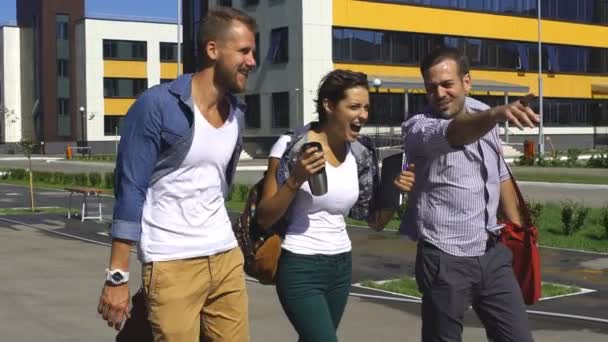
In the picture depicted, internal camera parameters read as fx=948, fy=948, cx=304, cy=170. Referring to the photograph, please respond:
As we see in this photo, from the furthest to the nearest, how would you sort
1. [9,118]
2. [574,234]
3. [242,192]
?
[9,118] → [242,192] → [574,234]

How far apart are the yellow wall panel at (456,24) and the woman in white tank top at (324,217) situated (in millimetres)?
47070

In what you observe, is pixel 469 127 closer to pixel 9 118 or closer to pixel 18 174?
pixel 18 174

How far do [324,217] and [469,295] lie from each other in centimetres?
76

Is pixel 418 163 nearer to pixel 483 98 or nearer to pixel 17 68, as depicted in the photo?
pixel 483 98

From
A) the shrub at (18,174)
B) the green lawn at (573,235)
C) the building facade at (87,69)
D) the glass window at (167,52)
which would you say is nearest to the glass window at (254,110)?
the shrub at (18,174)

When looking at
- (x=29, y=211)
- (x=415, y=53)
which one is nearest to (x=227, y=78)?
(x=29, y=211)

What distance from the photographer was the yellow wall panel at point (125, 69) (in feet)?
256

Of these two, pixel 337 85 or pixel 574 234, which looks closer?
pixel 337 85

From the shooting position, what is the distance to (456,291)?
4.31m

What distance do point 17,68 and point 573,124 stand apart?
49121 mm

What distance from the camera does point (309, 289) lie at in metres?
4.35

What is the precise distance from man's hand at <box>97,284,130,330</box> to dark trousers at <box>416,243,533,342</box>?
4.98 feet

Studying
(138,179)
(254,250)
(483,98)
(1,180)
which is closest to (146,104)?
(138,179)

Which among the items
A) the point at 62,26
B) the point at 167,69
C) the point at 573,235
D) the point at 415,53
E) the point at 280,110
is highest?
the point at 62,26
